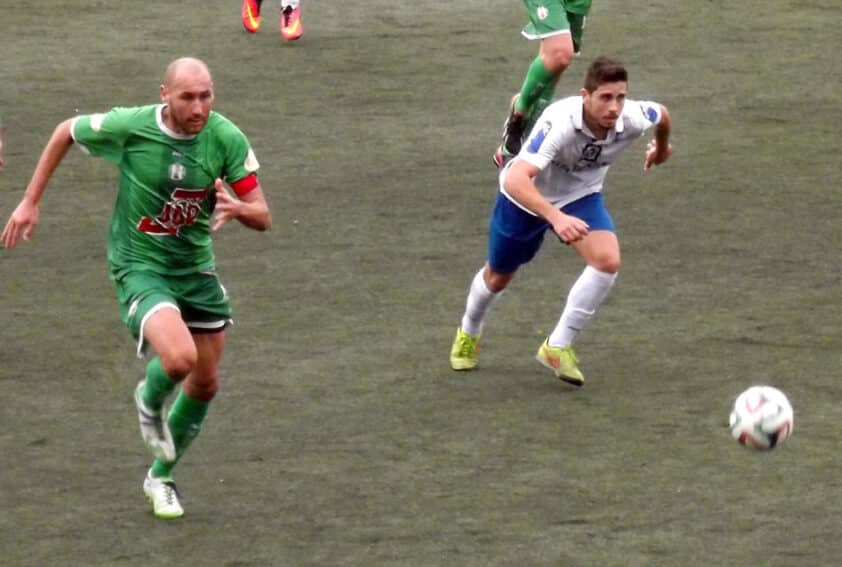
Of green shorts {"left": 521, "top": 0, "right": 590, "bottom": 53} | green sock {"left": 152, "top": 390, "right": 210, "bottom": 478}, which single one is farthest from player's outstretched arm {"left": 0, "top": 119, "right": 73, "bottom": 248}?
green shorts {"left": 521, "top": 0, "right": 590, "bottom": 53}

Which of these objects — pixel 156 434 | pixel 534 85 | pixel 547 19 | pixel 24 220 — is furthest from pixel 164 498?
pixel 547 19

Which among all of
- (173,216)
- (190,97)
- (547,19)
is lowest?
(547,19)

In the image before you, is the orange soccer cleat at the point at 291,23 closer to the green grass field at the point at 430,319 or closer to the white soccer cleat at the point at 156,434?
the green grass field at the point at 430,319

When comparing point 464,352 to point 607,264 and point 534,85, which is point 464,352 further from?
point 534,85

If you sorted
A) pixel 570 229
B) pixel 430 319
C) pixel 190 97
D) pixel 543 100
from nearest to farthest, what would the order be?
pixel 190 97, pixel 570 229, pixel 430 319, pixel 543 100

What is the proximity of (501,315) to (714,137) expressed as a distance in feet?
11.9

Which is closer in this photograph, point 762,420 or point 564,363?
point 762,420

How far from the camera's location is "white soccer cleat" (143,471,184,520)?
739 centimetres

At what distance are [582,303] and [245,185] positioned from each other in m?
2.21

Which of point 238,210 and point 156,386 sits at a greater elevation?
point 238,210

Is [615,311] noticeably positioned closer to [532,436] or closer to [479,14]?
[532,436]

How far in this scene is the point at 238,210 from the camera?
6.98 m

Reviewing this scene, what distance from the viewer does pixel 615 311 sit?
1012 centimetres

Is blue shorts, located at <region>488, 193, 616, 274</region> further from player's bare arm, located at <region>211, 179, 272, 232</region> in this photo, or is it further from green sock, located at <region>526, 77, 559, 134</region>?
green sock, located at <region>526, 77, 559, 134</region>
